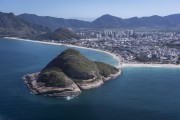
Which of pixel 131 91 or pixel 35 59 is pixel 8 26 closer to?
pixel 35 59

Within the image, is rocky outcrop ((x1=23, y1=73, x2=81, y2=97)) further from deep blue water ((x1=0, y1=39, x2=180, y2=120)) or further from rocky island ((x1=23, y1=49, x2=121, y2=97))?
deep blue water ((x1=0, y1=39, x2=180, y2=120))

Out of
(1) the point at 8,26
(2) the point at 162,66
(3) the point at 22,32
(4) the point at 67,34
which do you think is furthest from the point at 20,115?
(1) the point at 8,26

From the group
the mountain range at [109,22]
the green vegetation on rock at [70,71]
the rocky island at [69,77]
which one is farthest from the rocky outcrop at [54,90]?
the mountain range at [109,22]

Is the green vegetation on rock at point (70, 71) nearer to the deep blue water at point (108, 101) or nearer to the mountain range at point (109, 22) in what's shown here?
the deep blue water at point (108, 101)

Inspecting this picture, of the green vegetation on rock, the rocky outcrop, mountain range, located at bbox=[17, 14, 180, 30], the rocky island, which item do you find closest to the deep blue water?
the rocky outcrop

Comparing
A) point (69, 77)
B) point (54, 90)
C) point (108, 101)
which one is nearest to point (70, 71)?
point (69, 77)
